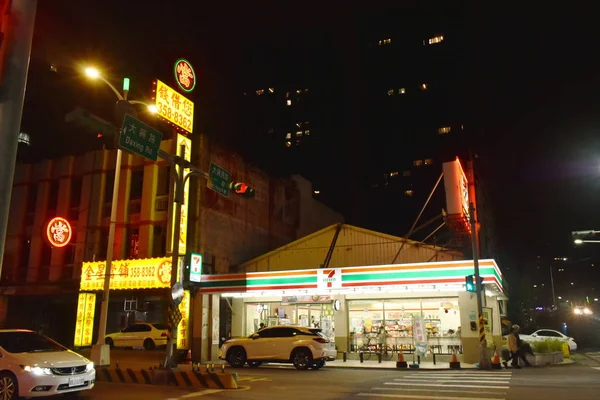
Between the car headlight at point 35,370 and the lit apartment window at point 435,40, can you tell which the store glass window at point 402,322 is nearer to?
the car headlight at point 35,370

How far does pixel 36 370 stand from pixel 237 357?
1183 cm

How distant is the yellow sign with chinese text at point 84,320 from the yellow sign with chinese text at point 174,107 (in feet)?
38.3

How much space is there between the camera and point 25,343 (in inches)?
459

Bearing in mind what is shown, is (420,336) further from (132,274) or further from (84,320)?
(84,320)

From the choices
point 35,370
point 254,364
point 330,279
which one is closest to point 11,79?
point 35,370

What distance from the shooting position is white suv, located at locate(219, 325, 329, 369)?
19.8 m

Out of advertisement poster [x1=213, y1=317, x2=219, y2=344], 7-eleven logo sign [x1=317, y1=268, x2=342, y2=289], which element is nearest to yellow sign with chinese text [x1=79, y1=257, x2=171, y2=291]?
advertisement poster [x1=213, y1=317, x2=219, y2=344]

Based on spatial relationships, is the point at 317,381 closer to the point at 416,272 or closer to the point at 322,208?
the point at 416,272

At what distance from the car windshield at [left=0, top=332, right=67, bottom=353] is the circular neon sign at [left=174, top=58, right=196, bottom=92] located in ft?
53.7

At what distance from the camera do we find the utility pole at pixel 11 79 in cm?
341

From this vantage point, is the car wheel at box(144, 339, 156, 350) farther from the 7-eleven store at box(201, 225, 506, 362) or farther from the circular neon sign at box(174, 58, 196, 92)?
the circular neon sign at box(174, 58, 196, 92)

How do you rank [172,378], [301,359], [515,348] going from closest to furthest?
[172,378] < [301,359] < [515,348]

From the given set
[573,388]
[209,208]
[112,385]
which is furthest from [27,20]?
[209,208]

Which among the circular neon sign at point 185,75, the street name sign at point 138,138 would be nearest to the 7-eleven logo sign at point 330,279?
the circular neon sign at point 185,75
